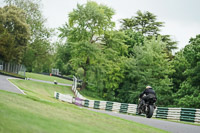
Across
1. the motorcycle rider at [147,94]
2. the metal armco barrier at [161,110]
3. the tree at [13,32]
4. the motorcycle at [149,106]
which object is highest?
the tree at [13,32]

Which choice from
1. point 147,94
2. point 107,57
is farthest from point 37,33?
point 147,94

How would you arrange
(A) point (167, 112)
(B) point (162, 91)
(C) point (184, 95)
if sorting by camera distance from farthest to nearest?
(B) point (162, 91) → (C) point (184, 95) → (A) point (167, 112)

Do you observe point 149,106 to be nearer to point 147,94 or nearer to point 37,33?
point 147,94

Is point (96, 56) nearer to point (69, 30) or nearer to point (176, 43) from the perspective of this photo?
point (69, 30)

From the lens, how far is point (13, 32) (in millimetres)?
56938

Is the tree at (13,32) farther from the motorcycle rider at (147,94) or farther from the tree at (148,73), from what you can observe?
→ the motorcycle rider at (147,94)

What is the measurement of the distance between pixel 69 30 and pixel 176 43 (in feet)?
89.3

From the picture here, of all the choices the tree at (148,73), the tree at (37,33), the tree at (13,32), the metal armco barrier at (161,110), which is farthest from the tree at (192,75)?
the tree at (37,33)

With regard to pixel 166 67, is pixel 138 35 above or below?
above

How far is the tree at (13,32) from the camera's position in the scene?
52784 millimetres

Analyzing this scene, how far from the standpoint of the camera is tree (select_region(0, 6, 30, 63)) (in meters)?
52.8

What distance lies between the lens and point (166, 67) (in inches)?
2094

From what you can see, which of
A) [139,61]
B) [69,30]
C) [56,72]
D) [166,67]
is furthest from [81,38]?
[56,72]

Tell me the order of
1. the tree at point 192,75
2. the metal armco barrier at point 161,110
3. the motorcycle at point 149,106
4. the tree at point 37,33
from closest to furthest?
the motorcycle at point 149,106, the metal armco barrier at point 161,110, the tree at point 192,75, the tree at point 37,33
